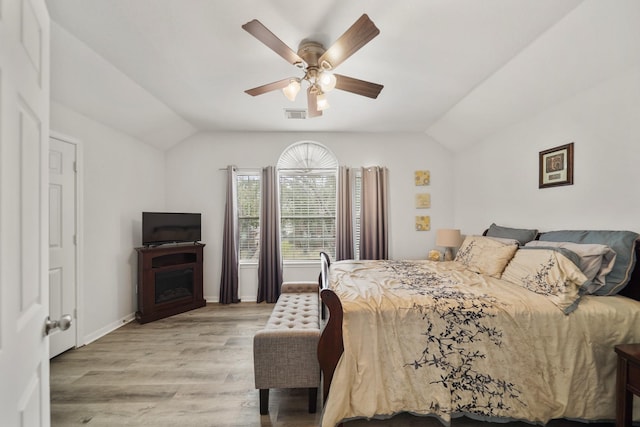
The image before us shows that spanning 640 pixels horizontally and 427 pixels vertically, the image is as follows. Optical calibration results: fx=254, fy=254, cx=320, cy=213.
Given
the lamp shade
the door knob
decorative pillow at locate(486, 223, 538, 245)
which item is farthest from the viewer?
the lamp shade

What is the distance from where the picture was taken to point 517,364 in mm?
1604

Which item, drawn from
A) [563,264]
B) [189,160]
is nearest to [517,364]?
[563,264]

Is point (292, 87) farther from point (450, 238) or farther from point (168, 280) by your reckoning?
point (168, 280)

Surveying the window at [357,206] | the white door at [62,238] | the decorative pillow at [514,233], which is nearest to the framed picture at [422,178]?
the window at [357,206]

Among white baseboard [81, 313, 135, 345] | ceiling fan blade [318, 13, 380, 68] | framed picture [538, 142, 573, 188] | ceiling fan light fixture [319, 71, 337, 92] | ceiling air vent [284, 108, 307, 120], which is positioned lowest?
white baseboard [81, 313, 135, 345]

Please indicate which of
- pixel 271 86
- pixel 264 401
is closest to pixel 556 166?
pixel 271 86

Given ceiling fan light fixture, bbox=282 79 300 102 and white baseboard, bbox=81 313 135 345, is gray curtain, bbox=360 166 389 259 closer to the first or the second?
ceiling fan light fixture, bbox=282 79 300 102

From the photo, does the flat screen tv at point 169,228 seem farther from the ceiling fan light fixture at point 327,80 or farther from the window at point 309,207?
the ceiling fan light fixture at point 327,80

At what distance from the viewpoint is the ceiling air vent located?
10.7 feet

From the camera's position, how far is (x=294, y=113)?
10.9 ft

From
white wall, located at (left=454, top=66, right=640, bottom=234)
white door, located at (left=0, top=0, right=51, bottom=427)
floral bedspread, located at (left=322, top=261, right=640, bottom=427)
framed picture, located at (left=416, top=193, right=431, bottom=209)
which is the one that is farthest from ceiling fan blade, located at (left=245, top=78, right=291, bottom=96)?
framed picture, located at (left=416, top=193, right=431, bottom=209)

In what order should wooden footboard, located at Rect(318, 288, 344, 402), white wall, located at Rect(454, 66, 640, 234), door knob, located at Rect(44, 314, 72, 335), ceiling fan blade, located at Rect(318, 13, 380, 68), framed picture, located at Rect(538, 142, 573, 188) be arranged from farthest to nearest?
1. framed picture, located at Rect(538, 142, 573, 188)
2. white wall, located at Rect(454, 66, 640, 234)
3. wooden footboard, located at Rect(318, 288, 344, 402)
4. ceiling fan blade, located at Rect(318, 13, 380, 68)
5. door knob, located at Rect(44, 314, 72, 335)

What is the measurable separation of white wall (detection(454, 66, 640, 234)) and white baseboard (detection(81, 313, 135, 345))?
16.1ft

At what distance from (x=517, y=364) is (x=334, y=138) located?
11.5 ft
